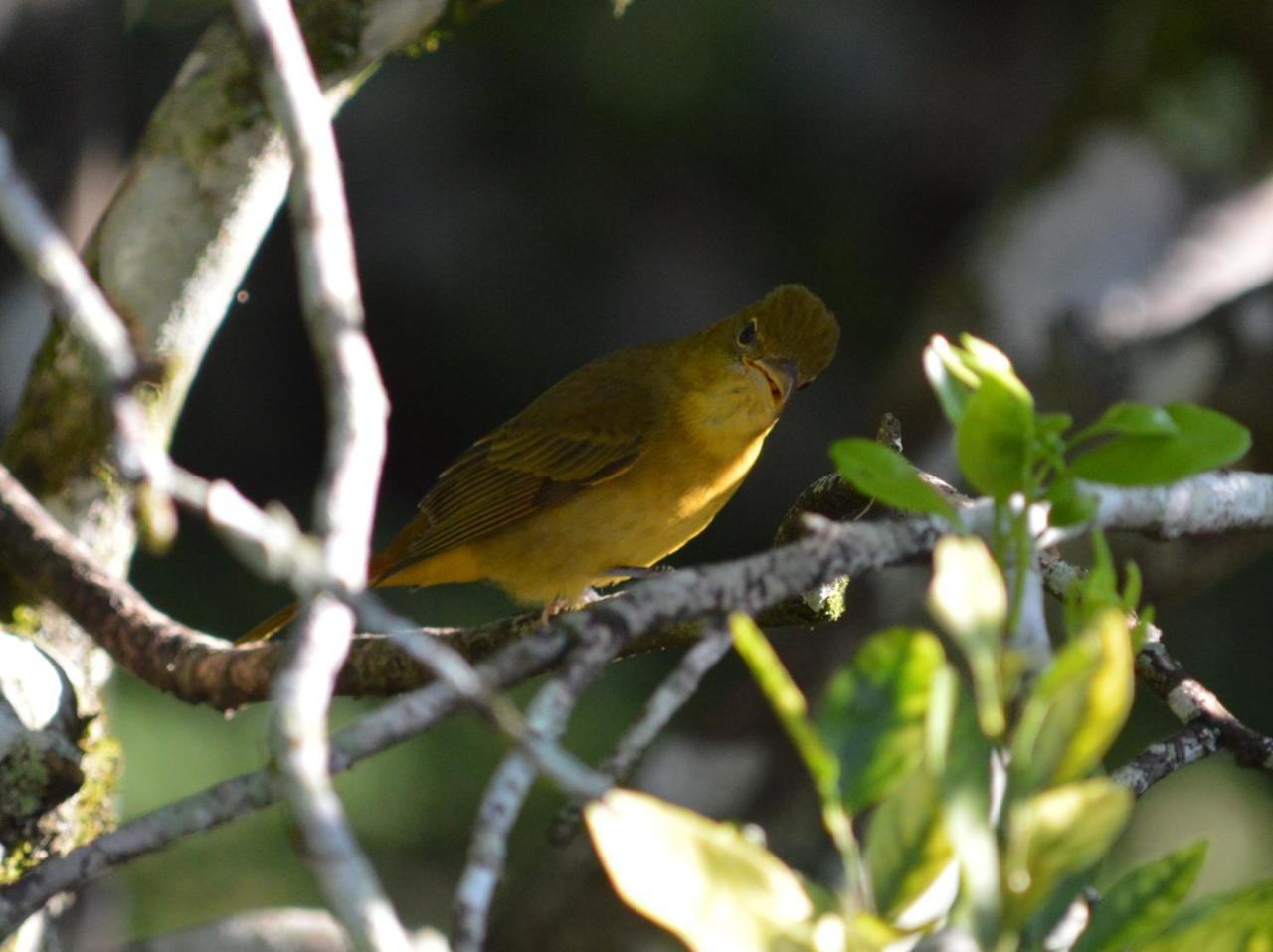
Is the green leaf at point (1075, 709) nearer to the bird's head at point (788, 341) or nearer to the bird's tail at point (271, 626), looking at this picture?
the bird's head at point (788, 341)

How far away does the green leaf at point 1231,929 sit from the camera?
1.07 metres

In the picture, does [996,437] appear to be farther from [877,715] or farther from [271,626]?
[271,626]

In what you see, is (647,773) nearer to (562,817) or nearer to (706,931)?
(562,817)

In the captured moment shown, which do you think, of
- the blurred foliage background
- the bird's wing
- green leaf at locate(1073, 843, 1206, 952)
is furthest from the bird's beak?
green leaf at locate(1073, 843, 1206, 952)

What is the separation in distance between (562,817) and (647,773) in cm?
280

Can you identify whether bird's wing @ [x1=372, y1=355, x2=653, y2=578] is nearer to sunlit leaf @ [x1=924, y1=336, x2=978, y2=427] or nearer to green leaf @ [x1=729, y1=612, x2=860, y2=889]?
sunlit leaf @ [x1=924, y1=336, x2=978, y2=427]

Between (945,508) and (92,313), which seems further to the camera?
(945,508)

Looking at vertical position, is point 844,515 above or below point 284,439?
below

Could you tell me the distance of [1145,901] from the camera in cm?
110

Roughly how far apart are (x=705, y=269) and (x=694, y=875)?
659 cm

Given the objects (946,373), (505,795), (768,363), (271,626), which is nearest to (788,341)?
(768,363)

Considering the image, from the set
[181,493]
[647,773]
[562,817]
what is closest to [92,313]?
[181,493]

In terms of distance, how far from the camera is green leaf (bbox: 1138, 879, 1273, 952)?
1071 mm

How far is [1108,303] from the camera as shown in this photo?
4.27 metres
